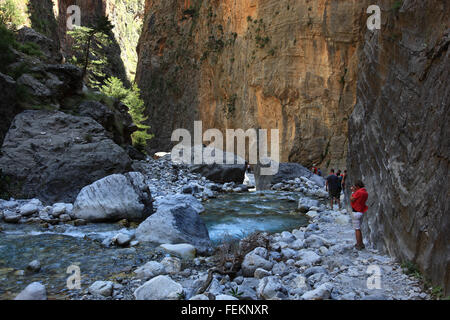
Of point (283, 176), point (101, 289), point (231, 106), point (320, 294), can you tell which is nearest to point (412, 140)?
point (320, 294)

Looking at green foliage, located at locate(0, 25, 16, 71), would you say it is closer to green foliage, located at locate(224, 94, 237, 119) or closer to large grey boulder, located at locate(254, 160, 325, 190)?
large grey boulder, located at locate(254, 160, 325, 190)

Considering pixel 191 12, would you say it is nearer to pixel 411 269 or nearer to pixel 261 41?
pixel 261 41

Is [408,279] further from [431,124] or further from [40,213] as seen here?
[40,213]

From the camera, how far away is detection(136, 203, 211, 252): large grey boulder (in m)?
6.53

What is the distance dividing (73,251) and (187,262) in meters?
2.27

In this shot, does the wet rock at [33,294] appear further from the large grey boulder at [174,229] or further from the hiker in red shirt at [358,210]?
the hiker in red shirt at [358,210]

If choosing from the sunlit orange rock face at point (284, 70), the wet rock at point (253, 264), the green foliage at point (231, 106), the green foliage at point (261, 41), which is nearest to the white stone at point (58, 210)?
the wet rock at point (253, 264)

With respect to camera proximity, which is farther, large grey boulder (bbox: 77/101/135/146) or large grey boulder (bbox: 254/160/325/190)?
large grey boulder (bbox: 254/160/325/190)

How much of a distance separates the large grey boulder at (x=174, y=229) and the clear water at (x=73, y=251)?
413mm

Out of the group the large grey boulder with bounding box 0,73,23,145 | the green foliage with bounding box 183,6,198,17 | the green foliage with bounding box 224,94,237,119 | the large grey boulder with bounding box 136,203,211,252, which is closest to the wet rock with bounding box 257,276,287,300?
the large grey boulder with bounding box 136,203,211,252

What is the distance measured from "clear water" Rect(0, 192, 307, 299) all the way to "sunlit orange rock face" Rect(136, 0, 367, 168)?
14.2 meters

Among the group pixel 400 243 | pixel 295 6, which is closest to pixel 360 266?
pixel 400 243

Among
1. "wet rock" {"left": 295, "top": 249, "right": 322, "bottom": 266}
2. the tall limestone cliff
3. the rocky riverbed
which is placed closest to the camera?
the rocky riverbed

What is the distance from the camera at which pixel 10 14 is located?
1895 centimetres
